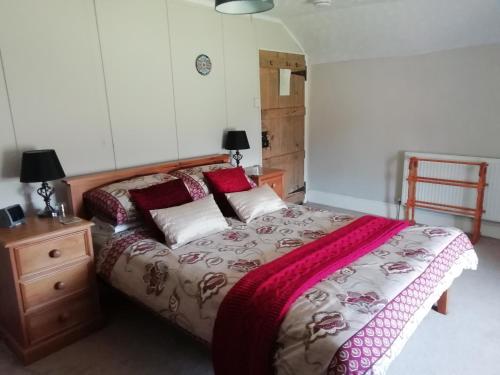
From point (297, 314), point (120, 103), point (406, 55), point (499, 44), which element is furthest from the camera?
point (406, 55)

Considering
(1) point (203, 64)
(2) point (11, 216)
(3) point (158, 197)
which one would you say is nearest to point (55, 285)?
(2) point (11, 216)

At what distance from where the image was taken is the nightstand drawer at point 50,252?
6.75ft

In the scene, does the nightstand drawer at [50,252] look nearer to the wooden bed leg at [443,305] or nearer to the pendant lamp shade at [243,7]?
the pendant lamp shade at [243,7]

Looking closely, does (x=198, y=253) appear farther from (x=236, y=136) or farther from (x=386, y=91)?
(x=386, y=91)

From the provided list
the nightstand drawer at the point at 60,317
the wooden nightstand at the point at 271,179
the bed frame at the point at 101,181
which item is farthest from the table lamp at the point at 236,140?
the nightstand drawer at the point at 60,317

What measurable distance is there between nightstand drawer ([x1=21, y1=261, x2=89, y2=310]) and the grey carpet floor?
349 mm

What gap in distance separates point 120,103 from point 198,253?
4.86 ft

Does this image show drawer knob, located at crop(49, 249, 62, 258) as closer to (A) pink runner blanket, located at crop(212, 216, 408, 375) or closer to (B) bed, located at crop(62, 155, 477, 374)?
(B) bed, located at crop(62, 155, 477, 374)

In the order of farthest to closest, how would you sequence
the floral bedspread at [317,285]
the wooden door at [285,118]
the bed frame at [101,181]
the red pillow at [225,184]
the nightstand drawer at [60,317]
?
the wooden door at [285,118] → the red pillow at [225,184] → the bed frame at [101,181] → the nightstand drawer at [60,317] → the floral bedspread at [317,285]

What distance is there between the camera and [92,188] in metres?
2.74

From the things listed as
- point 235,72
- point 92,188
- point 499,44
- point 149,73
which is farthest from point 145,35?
point 499,44

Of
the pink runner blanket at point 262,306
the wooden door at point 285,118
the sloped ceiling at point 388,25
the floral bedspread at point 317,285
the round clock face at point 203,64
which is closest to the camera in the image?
the floral bedspread at point 317,285

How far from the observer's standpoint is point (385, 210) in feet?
15.0

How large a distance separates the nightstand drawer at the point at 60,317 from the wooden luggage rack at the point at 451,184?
339cm
